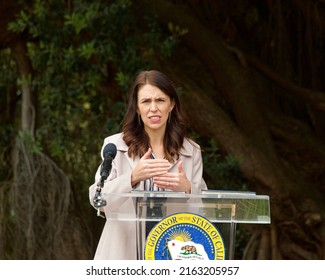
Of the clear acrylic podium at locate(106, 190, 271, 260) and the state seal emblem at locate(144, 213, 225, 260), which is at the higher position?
the clear acrylic podium at locate(106, 190, 271, 260)

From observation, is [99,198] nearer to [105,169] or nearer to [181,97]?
[105,169]

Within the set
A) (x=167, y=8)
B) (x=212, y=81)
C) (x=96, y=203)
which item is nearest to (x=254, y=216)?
(x=96, y=203)

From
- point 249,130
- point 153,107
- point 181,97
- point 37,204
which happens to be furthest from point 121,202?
point 37,204

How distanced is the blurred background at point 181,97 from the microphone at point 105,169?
3230 mm

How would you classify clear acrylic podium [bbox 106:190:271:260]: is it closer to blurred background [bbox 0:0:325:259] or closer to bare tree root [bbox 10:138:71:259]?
blurred background [bbox 0:0:325:259]

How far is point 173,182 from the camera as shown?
131 inches

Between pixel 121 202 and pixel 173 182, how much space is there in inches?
8.2

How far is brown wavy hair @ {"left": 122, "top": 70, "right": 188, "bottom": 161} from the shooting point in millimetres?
3531

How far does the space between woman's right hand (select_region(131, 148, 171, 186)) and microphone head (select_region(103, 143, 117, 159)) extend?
101 millimetres

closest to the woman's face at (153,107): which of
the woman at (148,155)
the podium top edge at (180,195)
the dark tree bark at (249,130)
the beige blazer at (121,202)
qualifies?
the woman at (148,155)

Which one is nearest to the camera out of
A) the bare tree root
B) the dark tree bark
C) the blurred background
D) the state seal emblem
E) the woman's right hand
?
the state seal emblem

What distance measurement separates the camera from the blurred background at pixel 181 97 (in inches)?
269

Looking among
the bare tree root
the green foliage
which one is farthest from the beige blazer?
the bare tree root

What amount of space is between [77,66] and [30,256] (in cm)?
228
